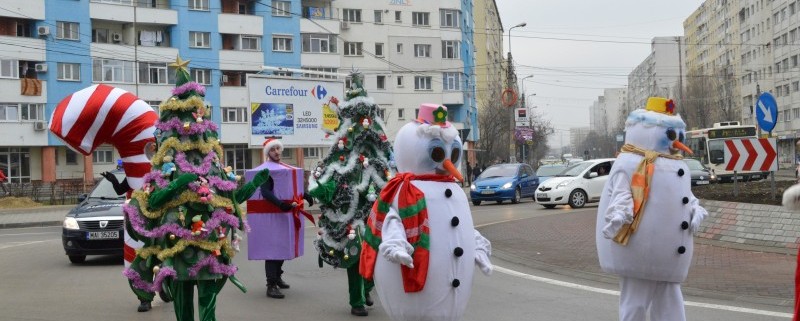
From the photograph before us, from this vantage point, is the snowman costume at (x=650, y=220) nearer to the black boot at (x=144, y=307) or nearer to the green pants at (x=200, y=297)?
the green pants at (x=200, y=297)

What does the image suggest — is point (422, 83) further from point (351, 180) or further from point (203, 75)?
point (351, 180)

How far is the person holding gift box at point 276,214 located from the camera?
33.2ft

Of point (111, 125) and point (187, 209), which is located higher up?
point (111, 125)

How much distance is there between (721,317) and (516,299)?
7.71ft

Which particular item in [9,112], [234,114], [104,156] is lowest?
[104,156]

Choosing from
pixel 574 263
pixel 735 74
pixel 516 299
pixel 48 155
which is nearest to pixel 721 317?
pixel 516 299

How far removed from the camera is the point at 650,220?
640cm

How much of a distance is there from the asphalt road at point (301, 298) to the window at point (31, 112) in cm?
4060

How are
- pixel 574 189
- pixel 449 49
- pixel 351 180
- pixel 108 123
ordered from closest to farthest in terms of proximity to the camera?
pixel 108 123 < pixel 351 180 < pixel 574 189 < pixel 449 49

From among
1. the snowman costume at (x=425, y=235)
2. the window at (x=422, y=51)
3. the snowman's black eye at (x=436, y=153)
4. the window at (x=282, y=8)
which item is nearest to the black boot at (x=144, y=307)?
the snowman costume at (x=425, y=235)

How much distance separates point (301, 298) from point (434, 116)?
506 cm

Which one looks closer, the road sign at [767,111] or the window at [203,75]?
the road sign at [767,111]

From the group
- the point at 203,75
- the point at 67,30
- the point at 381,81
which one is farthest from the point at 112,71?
the point at 381,81

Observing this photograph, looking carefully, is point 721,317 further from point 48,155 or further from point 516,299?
point 48,155
